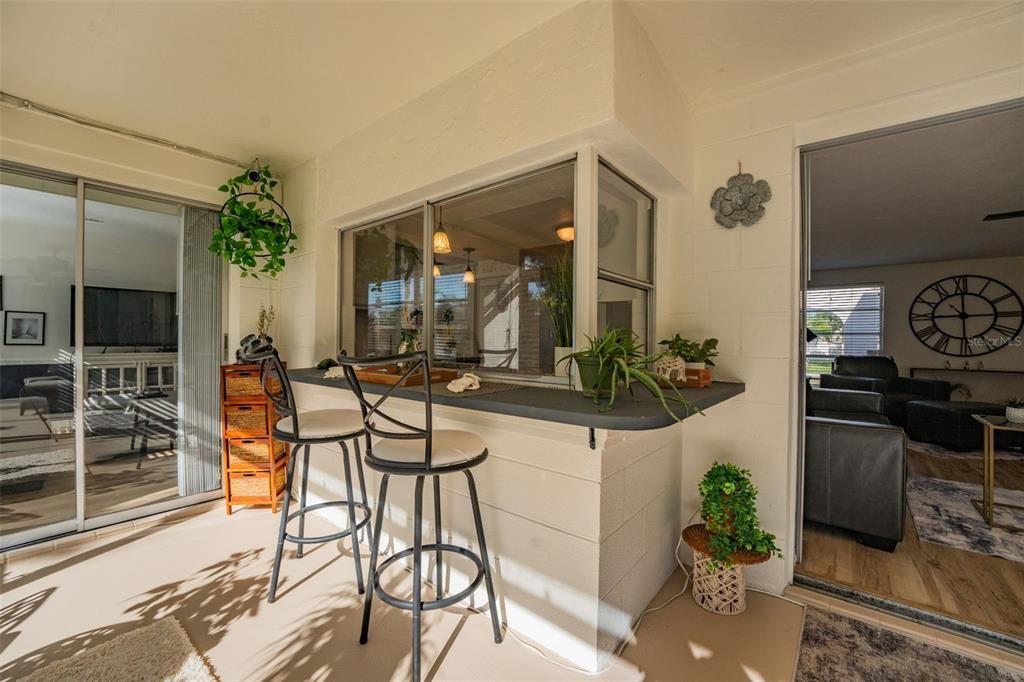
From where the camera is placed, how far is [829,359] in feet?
23.3

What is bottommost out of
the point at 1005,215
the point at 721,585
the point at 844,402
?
the point at 721,585

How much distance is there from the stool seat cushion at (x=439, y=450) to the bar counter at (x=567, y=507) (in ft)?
0.48

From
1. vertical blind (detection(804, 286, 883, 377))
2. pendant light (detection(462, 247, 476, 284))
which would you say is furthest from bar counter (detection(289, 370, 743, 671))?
vertical blind (detection(804, 286, 883, 377))

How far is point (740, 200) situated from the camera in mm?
2113

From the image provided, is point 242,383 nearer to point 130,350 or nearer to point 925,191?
point 130,350

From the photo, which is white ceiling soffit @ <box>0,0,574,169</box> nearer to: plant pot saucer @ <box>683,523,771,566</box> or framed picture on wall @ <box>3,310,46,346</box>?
framed picture on wall @ <box>3,310,46,346</box>

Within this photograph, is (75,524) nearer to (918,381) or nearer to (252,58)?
(252,58)

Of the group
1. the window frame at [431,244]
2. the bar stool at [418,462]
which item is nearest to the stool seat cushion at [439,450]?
the bar stool at [418,462]

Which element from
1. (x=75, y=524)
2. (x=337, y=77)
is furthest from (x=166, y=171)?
(x=75, y=524)

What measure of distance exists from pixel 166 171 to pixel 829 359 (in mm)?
9010

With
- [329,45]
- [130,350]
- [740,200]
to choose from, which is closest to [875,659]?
[740,200]

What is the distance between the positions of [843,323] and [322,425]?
828 centimetres

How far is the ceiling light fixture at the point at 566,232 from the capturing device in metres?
1.90

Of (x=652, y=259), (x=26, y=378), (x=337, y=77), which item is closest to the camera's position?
(x=337, y=77)
